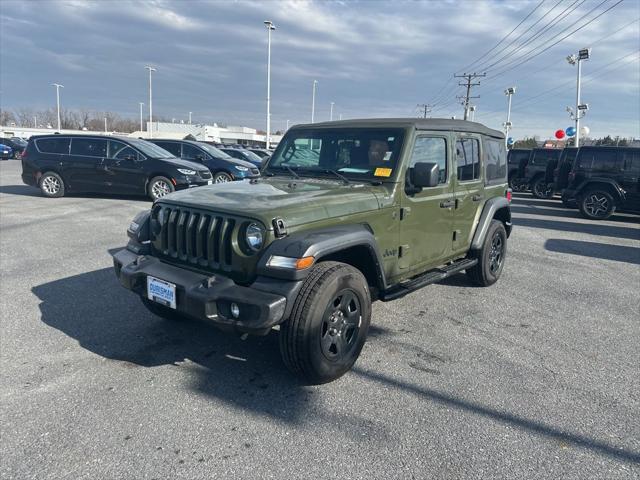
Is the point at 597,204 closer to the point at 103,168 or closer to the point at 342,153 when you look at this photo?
the point at 342,153

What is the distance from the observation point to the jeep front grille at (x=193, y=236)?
10.7ft

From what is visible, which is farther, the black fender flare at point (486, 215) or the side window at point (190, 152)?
the side window at point (190, 152)

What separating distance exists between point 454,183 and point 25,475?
13.8 feet

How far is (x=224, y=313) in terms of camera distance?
3.05 meters

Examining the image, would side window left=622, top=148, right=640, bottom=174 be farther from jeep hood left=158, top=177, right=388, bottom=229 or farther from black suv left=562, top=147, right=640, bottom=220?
jeep hood left=158, top=177, right=388, bottom=229

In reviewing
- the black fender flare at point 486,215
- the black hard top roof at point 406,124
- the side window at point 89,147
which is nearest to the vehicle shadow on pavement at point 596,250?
the black fender flare at point 486,215

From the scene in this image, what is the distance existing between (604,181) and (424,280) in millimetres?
10222

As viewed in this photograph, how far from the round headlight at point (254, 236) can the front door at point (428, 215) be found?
1461 mm

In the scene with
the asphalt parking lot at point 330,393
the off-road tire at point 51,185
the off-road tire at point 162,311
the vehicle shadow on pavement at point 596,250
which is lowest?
the asphalt parking lot at point 330,393

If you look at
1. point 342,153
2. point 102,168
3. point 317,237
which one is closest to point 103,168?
point 102,168

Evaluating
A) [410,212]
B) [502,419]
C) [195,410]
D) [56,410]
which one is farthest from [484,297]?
[56,410]

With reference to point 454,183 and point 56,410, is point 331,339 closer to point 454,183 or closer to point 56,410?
point 56,410

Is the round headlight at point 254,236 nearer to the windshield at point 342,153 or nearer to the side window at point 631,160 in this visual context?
the windshield at point 342,153

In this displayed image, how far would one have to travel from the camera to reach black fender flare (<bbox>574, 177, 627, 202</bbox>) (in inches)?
470
